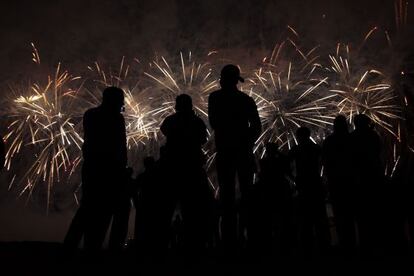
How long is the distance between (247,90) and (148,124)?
10.7ft

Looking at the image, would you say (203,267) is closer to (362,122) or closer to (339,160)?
(339,160)

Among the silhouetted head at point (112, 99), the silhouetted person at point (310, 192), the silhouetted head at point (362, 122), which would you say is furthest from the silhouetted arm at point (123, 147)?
the silhouetted head at point (362, 122)

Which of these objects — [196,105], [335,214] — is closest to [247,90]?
[196,105]

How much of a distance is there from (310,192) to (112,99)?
10.5 feet

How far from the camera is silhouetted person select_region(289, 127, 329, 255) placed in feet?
18.4

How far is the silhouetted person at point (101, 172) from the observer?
391 cm

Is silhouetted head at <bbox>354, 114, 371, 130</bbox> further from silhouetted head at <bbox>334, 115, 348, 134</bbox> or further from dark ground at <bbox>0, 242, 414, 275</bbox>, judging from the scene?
dark ground at <bbox>0, 242, 414, 275</bbox>

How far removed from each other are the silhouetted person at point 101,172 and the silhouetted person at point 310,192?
281 cm

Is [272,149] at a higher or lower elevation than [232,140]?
higher

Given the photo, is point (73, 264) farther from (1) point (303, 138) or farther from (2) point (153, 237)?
(1) point (303, 138)

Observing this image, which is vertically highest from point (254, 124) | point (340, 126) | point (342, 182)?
→ point (340, 126)

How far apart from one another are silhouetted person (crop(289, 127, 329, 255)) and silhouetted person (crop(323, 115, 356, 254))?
353 mm

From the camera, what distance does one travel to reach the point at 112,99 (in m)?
4.25

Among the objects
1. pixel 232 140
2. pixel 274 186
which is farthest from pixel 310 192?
pixel 232 140
